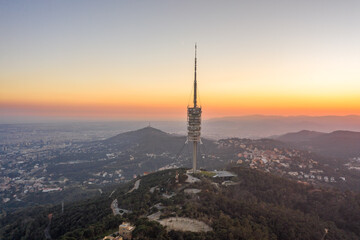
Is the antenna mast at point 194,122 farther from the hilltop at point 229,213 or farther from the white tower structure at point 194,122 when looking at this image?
the hilltop at point 229,213

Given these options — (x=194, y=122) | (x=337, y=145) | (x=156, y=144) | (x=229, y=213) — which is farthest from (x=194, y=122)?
(x=337, y=145)

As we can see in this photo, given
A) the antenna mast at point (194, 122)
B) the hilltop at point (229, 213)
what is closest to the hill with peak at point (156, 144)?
the antenna mast at point (194, 122)

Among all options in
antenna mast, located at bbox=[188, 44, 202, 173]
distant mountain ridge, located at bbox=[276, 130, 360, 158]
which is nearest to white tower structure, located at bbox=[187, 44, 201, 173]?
antenna mast, located at bbox=[188, 44, 202, 173]

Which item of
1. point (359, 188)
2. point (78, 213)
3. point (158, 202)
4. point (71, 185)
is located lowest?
point (71, 185)

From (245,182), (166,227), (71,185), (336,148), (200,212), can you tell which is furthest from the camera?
(336,148)

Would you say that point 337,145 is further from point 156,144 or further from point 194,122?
point 194,122

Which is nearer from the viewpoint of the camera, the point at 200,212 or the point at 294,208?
the point at 200,212

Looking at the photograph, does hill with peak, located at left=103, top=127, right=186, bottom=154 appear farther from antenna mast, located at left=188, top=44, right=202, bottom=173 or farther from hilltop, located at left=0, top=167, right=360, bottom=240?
hilltop, located at left=0, top=167, right=360, bottom=240

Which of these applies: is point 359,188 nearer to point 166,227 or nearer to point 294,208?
point 294,208

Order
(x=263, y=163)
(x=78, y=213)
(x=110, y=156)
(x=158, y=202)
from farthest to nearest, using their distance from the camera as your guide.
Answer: (x=110, y=156)
(x=263, y=163)
(x=78, y=213)
(x=158, y=202)

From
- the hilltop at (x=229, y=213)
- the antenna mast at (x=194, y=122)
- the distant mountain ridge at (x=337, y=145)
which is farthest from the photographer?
the distant mountain ridge at (x=337, y=145)

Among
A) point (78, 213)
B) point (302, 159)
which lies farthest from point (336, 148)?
point (78, 213)
